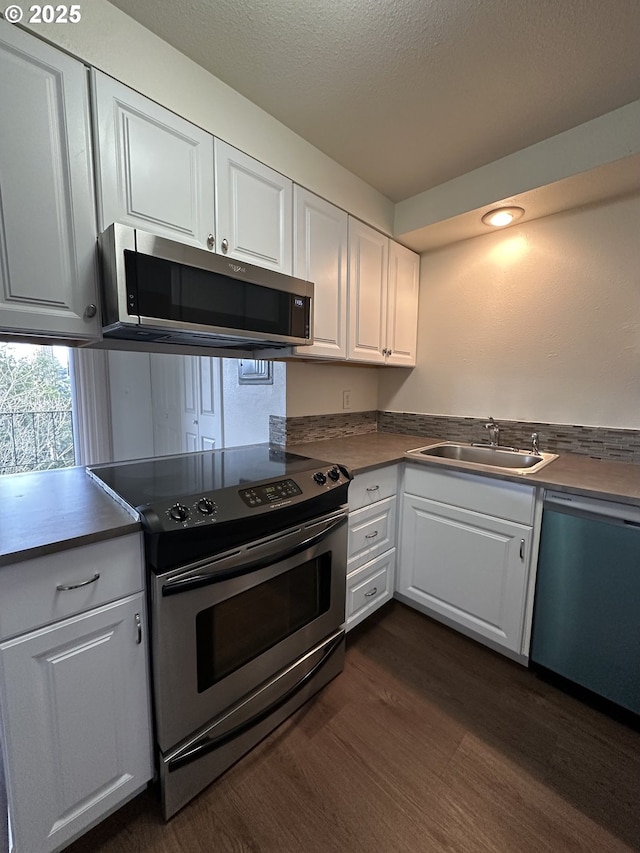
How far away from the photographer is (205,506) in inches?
42.9

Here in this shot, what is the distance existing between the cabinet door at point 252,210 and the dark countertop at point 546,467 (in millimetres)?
957

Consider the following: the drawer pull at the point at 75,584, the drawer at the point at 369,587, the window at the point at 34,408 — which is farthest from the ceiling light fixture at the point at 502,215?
the window at the point at 34,408

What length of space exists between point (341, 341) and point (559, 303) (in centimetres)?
122

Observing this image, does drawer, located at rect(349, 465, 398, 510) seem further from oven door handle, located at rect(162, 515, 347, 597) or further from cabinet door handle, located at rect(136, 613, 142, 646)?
cabinet door handle, located at rect(136, 613, 142, 646)

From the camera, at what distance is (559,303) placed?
198cm

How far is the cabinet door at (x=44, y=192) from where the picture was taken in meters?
Answer: 1.00

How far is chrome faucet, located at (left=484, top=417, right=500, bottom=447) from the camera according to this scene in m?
2.16

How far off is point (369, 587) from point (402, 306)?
176cm

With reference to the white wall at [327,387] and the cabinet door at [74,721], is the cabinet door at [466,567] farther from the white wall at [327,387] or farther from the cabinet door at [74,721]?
the cabinet door at [74,721]

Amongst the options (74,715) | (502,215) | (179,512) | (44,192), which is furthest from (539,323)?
(74,715)

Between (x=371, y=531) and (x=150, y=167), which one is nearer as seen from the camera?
(x=150, y=167)

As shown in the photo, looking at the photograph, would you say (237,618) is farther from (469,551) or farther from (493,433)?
(493,433)

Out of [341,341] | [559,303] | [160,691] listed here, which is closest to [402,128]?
[341,341]

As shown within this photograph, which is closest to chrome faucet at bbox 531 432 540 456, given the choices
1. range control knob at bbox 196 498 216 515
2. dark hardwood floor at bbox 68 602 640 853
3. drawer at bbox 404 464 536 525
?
drawer at bbox 404 464 536 525
